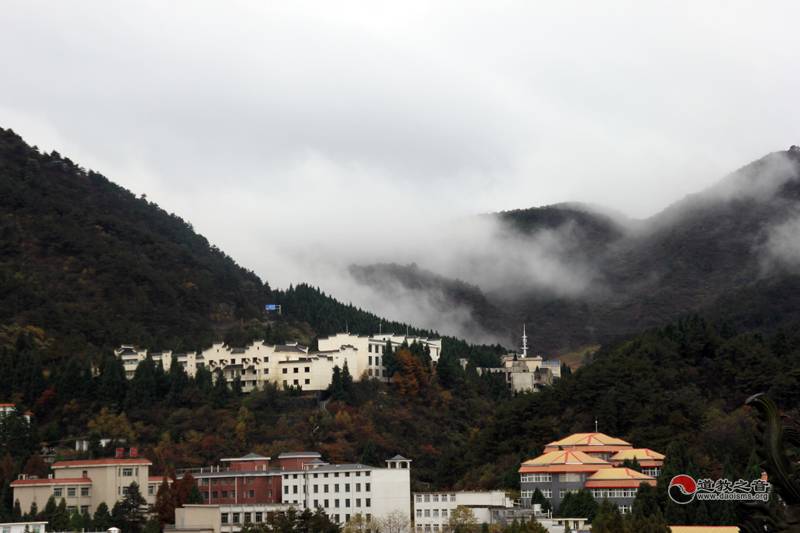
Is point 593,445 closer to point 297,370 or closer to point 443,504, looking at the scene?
point 443,504

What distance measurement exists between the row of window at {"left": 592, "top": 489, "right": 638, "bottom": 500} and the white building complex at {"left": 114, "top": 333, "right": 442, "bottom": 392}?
120 ft

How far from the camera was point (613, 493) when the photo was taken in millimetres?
80688

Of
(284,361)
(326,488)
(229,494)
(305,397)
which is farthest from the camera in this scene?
(284,361)

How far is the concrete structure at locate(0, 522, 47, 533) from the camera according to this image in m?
72.9

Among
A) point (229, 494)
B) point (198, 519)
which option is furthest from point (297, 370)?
point (198, 519)

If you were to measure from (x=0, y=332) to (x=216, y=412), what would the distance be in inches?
998

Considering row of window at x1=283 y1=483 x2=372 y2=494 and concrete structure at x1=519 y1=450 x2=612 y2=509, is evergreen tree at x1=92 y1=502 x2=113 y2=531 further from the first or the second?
concrete structure at x1=519 y1=450 x2=612 y2=509

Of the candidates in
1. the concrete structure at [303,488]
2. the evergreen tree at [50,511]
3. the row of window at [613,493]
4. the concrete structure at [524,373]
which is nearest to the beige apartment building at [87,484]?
the evergreen tree at [50,511]

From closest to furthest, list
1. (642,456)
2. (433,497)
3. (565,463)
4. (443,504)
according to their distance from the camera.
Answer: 1. (443,504)
2. (433,497)
3. (565,463)
4. (642,456)

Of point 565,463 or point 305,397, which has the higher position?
point 305,397

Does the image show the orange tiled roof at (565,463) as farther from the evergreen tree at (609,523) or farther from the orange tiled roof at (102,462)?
the orange tiled roof at (102,462)

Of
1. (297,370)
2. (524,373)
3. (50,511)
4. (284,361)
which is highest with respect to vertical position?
(524,373)

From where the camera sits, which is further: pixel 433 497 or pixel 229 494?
pixel 229 494

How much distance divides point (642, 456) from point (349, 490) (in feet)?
56.3
